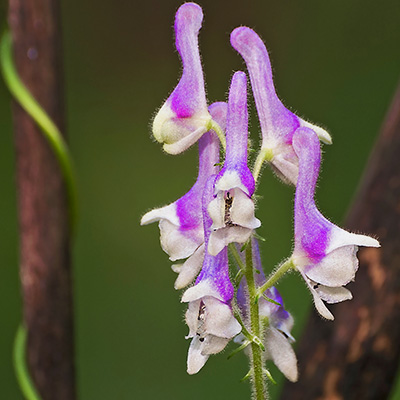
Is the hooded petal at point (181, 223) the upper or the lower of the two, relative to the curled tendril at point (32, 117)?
lower

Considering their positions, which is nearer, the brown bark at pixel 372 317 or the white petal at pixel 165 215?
the white petal at pixel 165 215

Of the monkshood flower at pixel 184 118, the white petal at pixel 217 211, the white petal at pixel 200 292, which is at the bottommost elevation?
the white petal at pixel 200 292

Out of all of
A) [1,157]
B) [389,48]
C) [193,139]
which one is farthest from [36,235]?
[389,48]

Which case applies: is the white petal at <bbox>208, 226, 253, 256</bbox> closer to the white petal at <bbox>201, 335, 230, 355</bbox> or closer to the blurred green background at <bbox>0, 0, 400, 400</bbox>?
the white petal at <bbox>201, 335, 230, 355</bbox>

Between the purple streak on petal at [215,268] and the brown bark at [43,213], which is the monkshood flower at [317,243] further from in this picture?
the brown bark at [43,213]

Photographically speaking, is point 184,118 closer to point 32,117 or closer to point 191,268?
point 191,268

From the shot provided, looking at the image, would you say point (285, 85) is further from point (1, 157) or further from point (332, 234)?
point (332, 234)

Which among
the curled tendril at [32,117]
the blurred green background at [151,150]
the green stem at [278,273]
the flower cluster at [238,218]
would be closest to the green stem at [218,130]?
the flower cluster at [238,218]

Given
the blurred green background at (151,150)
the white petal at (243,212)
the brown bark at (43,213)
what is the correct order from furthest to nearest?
the blurred green background at (151,150) < the brown bark at (43,213) < the white petal at (243,212)
